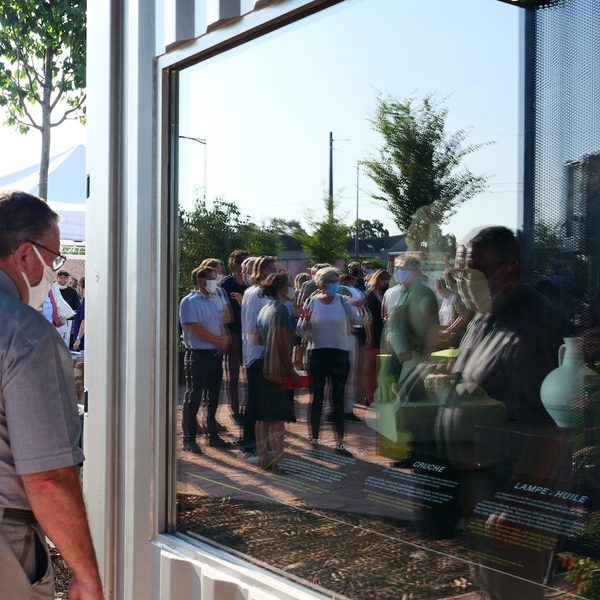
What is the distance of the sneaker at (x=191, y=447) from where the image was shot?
3.11 metres

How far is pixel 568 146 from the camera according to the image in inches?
74.6

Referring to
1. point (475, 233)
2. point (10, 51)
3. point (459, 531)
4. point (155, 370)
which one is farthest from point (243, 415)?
point (10, 51)

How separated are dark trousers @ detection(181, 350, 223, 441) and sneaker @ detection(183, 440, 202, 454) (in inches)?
0.7

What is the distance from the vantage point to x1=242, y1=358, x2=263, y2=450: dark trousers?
112 inches

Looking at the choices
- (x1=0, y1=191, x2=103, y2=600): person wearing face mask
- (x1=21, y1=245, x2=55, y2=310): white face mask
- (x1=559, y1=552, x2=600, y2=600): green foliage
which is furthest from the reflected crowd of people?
(x1=0, y1=191, x2=103, y2=600): person wearing face mask

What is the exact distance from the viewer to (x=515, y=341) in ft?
6.68

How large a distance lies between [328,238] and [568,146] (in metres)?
0.81

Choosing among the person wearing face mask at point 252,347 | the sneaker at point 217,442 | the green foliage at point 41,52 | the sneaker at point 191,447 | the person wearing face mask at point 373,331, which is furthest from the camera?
the green foliage at point 41,52

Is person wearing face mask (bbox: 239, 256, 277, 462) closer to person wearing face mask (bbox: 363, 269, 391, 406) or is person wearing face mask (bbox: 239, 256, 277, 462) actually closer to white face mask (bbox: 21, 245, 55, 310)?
person wearing face mask (bbox: 363, 269, 391, 406)

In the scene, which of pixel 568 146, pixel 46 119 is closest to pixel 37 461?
pixel 568 146

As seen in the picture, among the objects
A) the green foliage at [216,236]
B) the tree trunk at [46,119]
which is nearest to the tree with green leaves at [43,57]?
the tree trunk at [46,119]

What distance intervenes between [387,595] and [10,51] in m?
11.2

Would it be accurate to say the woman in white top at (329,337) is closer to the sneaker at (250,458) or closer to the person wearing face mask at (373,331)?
the person wearing face mask at (373,331)

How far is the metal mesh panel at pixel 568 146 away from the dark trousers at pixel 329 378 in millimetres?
724
